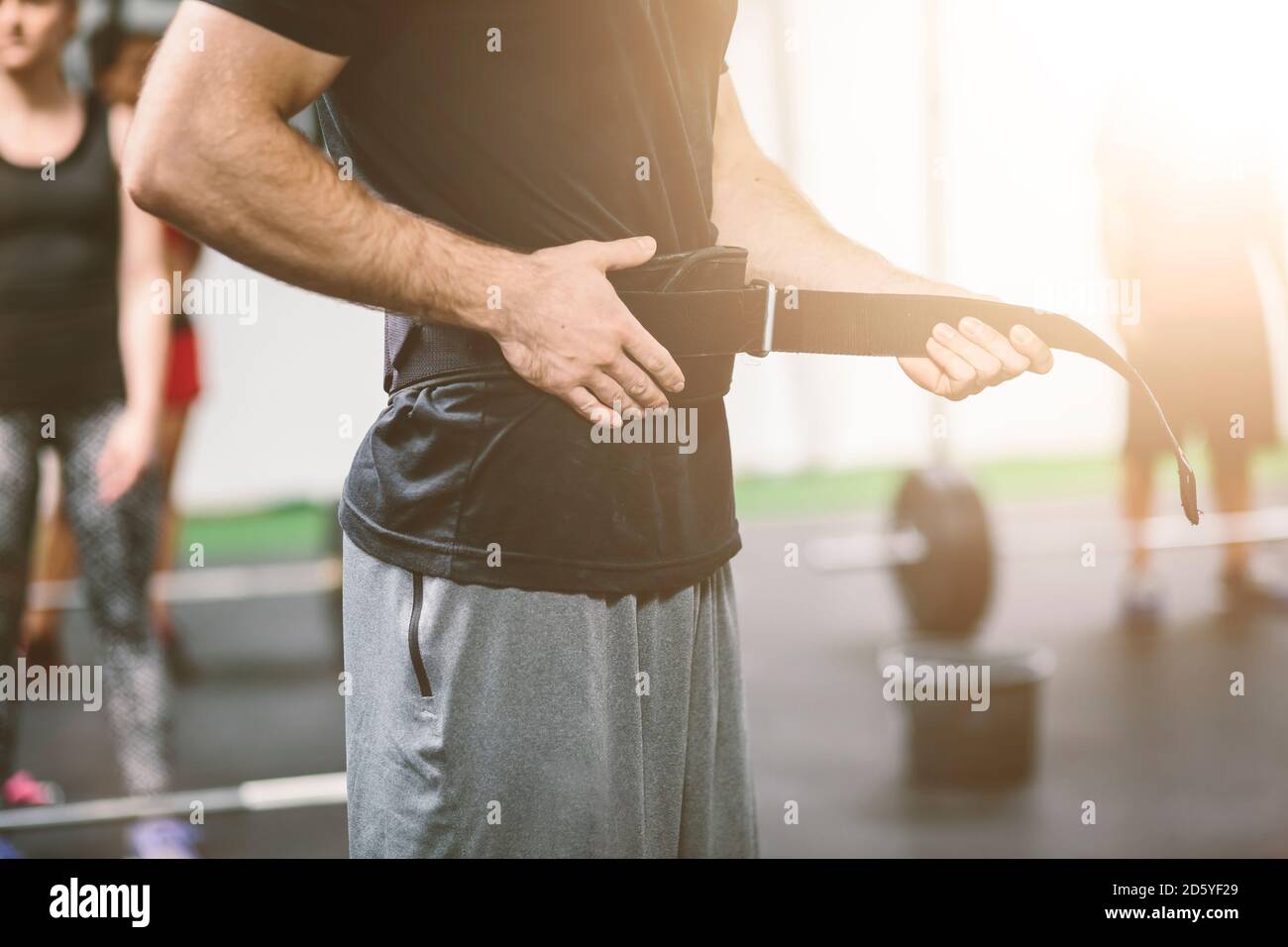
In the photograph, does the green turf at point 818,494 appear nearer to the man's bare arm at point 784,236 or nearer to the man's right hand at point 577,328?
the man's bare arm at point 784,236

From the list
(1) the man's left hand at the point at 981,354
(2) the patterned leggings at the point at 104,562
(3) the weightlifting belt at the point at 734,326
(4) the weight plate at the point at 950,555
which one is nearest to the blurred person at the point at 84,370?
(2) the patterned leggings at the point at 104,562

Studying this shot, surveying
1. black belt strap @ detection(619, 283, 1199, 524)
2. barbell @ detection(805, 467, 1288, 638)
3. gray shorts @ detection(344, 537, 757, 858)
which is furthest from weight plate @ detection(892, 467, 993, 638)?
gray shorts @ detection(344, 537, 757, 858)

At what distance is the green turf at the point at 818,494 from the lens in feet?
15.9

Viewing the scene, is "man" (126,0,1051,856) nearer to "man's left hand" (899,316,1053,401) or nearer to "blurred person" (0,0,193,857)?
"man's left hand" (899,316,1053,401)

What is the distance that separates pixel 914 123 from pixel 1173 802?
2.54m

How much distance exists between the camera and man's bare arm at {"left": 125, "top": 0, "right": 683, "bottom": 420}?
0.79 m

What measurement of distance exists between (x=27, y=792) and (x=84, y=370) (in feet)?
3.02

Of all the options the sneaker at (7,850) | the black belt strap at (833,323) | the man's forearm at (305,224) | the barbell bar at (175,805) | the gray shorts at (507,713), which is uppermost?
the man's forearm at (305,224)

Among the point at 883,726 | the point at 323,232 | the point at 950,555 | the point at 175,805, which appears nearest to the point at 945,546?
the point at 950,555

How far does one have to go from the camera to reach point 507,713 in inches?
35.3

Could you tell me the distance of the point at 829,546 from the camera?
4.05 meters

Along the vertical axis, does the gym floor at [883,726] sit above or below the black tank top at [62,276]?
below

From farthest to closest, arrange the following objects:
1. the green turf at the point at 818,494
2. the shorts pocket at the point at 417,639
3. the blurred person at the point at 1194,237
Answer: the green turf at the point at 818,494
the blurred person at the point at 1194,237
the shorts pocket at the point at 417,639

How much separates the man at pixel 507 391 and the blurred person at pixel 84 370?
→ 1.12 m
